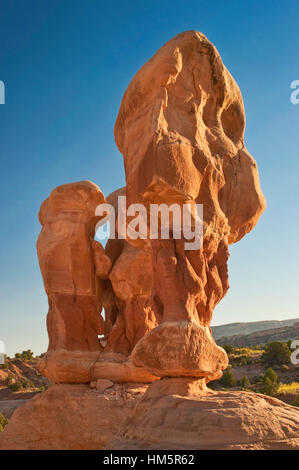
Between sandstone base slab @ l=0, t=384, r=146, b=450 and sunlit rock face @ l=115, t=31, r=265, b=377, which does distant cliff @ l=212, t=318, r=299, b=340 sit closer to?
sandstone base slab @ l=0, t=384, r=146, b=450

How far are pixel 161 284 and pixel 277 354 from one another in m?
22.7

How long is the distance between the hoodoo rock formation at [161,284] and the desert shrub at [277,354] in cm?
1821

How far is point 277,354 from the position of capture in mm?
27062

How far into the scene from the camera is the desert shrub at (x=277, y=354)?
26.7 metres

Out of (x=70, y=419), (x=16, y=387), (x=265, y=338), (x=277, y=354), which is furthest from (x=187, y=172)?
(x=265, y=338)

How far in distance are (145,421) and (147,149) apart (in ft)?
11.0

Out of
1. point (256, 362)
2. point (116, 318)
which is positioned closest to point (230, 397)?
point (116, 318)

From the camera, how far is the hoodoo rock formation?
4984mm

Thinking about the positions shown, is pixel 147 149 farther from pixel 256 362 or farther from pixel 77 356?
pixel 256 362

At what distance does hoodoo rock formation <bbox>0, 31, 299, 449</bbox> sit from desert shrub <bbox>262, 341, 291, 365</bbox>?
59.7 ft

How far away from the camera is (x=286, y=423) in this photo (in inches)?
188

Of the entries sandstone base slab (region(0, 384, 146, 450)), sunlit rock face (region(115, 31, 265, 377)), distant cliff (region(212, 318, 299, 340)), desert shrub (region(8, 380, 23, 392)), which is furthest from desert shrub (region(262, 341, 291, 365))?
distant cliff (region(212, 318, 299, 340))

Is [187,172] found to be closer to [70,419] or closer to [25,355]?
[70,419]

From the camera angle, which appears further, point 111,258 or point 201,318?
point 111,258
